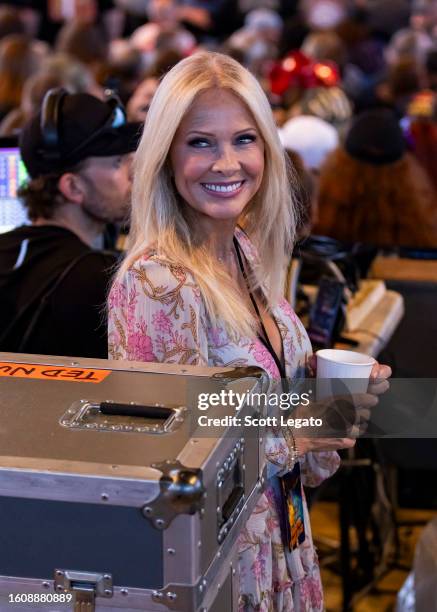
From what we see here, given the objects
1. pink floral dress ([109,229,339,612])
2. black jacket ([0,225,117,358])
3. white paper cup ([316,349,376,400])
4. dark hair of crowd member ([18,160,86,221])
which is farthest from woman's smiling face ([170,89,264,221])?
dark hair of crowd member ([18,160,86,221])

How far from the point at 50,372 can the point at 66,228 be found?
42.1 inches

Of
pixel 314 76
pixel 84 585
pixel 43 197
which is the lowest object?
pixel 84 585

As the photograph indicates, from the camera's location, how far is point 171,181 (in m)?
1.84

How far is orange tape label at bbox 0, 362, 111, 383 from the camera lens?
1561 millimetres

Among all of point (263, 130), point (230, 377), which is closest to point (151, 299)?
point (230, 377)

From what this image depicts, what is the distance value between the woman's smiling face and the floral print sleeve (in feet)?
0.56

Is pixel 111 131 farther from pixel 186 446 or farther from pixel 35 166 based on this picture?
pixel 186 446

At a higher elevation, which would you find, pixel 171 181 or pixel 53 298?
pixel 171 181

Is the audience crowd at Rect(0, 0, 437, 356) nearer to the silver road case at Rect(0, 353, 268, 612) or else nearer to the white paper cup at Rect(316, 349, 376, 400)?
the white paper cup at Rect(316, 349, 376, 400)

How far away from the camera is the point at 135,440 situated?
1.33 meters

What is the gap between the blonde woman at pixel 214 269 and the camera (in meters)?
1.69

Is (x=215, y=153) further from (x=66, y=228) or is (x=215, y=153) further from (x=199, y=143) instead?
(x=66, y=228)

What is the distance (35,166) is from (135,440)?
147cm

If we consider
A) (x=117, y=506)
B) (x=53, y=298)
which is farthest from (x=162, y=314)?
(x=53, y=298)
